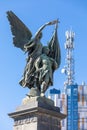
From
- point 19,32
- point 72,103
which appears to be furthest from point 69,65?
point 19,32

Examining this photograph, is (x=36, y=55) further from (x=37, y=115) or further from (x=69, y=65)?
(x=69, y=65)

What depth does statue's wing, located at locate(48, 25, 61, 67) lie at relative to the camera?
17.0m

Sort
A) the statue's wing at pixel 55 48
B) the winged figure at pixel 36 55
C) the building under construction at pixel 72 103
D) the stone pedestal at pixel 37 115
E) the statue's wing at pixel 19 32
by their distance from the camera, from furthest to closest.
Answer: the building under construction at pixel 72 103, the statue's wing at pixel 19 32, the statue's wing at pixel 55 48, the winged figure at pixel 36 55, the stone pedestal at pixel 37 115

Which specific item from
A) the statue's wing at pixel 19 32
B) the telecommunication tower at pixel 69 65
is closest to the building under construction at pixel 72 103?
the telecommunication tower at pixel 69 65

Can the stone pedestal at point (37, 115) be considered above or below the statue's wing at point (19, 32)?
below

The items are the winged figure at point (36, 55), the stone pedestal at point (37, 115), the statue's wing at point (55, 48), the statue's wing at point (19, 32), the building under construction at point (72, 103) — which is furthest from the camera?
the building under construction at point (72, 103)

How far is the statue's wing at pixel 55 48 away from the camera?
1700 centimetres

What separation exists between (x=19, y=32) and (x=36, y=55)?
1.31m

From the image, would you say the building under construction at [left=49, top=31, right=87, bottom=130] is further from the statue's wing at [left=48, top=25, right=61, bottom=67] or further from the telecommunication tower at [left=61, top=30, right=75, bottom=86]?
the statue's wing at [left=48, top=25, right=61, bottom=67]

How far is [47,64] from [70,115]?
63.9 metres

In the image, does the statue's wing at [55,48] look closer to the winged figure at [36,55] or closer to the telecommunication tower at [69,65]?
the winged figure at [36,55]

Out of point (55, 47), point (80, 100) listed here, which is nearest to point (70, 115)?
point (80, 100)

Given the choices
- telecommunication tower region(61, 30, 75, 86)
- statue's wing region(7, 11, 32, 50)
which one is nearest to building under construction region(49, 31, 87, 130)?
telecommunication tower region(61, 30, 75, 86)

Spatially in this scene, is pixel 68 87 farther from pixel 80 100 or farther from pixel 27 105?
pixel 27 105
